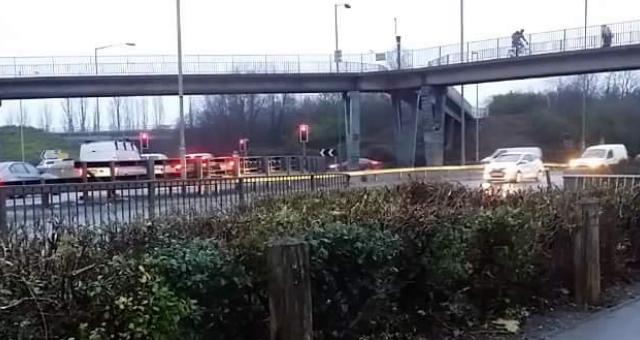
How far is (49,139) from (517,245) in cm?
9610

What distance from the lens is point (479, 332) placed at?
6496mm

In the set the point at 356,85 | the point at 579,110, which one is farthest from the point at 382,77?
the point at 579,110

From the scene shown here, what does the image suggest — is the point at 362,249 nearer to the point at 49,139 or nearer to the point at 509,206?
the point at 509,206

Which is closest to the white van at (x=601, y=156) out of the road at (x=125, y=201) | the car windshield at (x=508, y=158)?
the car windshield at (x=508, y=158)

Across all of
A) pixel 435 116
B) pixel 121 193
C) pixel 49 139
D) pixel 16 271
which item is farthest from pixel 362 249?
pixel 49 139

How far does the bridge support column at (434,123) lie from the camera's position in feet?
184

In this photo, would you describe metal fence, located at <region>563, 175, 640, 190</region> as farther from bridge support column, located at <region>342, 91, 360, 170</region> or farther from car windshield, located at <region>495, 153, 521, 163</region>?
bridge support column, located at <region>342, 91, 360, 170</region>

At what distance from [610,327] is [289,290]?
11.6ft

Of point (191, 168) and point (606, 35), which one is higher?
point (606, 35)

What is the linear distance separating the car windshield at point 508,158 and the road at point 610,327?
3063 cm

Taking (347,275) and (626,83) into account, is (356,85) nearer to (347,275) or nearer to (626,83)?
(626,83)

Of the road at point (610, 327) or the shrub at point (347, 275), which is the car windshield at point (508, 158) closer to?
the road at point (610, 327)

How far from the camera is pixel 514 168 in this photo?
36.2 metres

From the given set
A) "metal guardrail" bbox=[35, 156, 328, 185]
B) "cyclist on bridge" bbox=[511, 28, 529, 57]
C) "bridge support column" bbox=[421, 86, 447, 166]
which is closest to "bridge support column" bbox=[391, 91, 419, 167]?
"bridge support column" bbox=[421, 86, 447, 166]
